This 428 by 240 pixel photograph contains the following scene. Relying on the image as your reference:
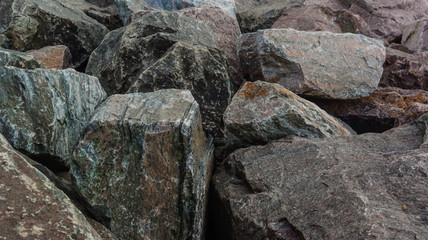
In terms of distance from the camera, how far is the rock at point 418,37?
6709mm

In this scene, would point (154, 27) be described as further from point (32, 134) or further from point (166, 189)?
point (166, 189)

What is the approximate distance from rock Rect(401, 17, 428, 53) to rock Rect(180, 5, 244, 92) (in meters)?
3.50

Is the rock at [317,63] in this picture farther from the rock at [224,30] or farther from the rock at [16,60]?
the rock at [16,60]

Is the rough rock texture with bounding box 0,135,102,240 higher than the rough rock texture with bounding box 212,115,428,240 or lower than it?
higher

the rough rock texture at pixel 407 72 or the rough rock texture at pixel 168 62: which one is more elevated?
the rough rock texture at pixel 168 62

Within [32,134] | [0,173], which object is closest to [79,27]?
[32,134]

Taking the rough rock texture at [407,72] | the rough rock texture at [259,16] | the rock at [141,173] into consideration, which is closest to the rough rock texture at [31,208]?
the rock at [141,173]

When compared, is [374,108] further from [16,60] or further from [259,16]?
[16,60]

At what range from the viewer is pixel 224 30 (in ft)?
16.5

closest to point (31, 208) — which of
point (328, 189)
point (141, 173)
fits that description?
point (141, 173)

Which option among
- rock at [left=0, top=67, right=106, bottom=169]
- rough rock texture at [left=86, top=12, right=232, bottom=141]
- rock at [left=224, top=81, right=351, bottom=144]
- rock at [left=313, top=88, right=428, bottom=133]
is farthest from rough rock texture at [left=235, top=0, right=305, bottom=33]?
rock at [left=0, top=67, right=106, bottom=169]

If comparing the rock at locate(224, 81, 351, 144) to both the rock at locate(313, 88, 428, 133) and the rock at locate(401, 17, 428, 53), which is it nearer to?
the rock at locate(313, 88, 428, 133)

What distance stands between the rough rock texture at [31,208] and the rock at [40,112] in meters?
0.91

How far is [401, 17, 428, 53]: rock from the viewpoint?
671 centimetres
